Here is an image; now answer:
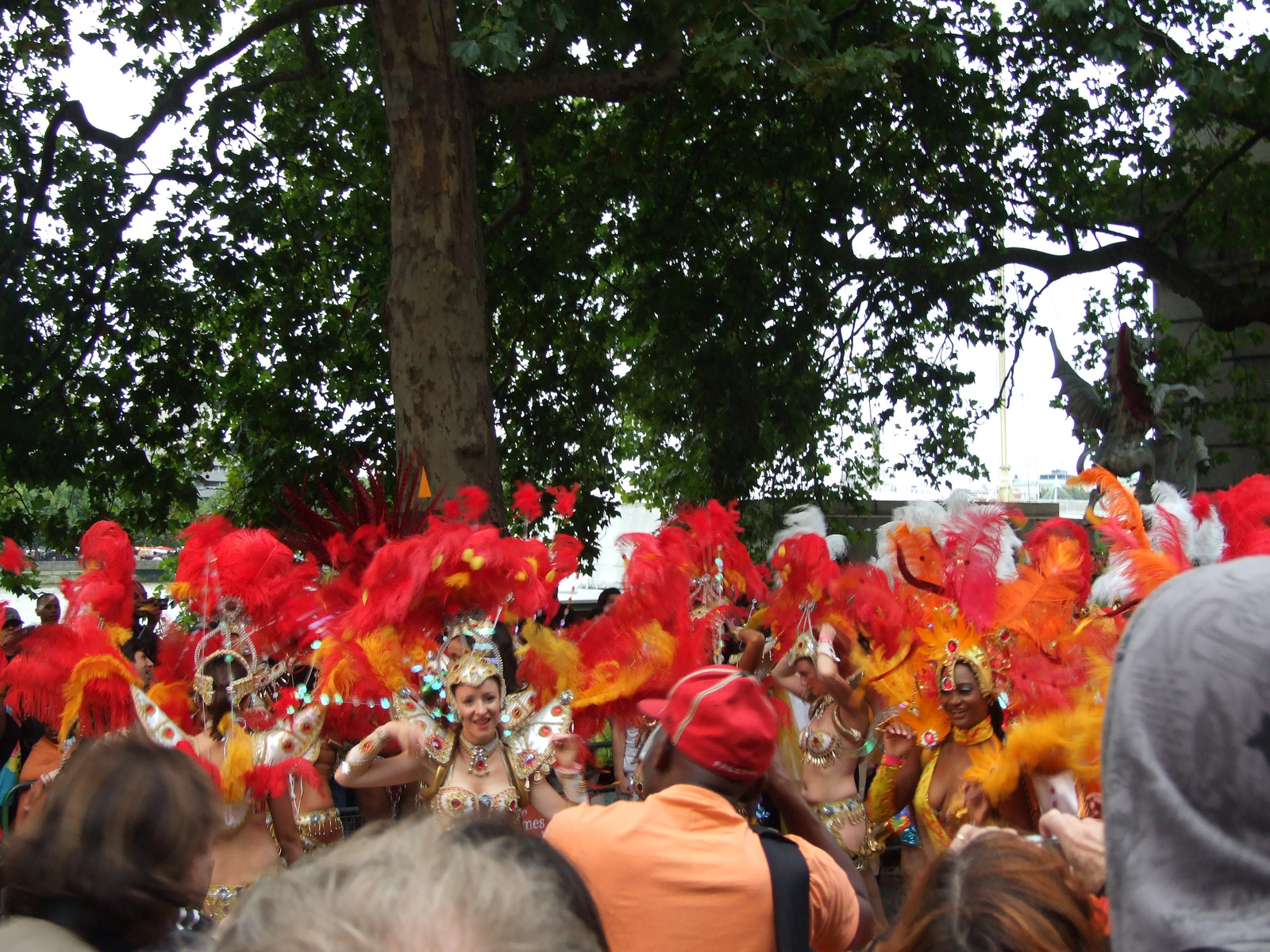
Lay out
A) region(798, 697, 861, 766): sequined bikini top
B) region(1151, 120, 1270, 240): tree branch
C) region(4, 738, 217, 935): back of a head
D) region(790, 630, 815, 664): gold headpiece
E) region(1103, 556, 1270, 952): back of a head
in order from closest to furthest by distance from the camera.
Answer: region(1103, 556, 1270, 952): back of a head
region(4, 738, 217, 935): back of a head
region(798, 697, 861, 766): sequined bikini top
region(790, 630, 815, 664): gold headpiece
region(1151, 120, 1270, 240): tree branch

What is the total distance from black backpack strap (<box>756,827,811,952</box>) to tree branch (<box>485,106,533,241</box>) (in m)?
8.57

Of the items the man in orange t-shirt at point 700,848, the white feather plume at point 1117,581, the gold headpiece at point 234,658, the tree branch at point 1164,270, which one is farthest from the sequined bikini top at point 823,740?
the tree branch at point 1164,270

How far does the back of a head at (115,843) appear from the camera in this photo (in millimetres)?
1969

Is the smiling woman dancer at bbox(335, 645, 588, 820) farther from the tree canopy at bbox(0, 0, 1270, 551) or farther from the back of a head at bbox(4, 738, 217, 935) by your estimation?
the tree canopy at bbox(0, 0, 1270, 551)

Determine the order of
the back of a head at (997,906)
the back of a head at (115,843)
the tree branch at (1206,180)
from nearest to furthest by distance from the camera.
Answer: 1. the back of a head at (997,906)
2. the back of a head at (115,843)
3. the tree branch at (1206,180)

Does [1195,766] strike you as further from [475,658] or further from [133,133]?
[133,133]

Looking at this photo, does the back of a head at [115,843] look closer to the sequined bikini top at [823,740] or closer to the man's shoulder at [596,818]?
the man's shoulder at [596,818]

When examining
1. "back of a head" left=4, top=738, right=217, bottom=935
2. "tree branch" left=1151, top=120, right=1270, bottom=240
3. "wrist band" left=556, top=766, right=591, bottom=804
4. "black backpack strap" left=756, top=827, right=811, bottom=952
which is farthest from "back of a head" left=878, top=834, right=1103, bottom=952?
"tree branch" left=1151, top=120, right=1270, bottom=240

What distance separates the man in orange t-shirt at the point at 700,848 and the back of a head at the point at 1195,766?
1.60 meters

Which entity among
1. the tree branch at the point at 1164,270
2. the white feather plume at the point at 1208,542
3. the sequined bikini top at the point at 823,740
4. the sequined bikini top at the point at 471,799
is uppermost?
the tree branch at the point at 1164,270

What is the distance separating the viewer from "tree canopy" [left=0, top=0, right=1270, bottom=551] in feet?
32.3

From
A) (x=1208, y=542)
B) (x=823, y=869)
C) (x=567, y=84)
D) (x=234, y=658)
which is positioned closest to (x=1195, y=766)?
(x=823, y=869)

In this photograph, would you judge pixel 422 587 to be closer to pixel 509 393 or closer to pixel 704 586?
pixel 704 586

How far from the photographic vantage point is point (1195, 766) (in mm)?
844
